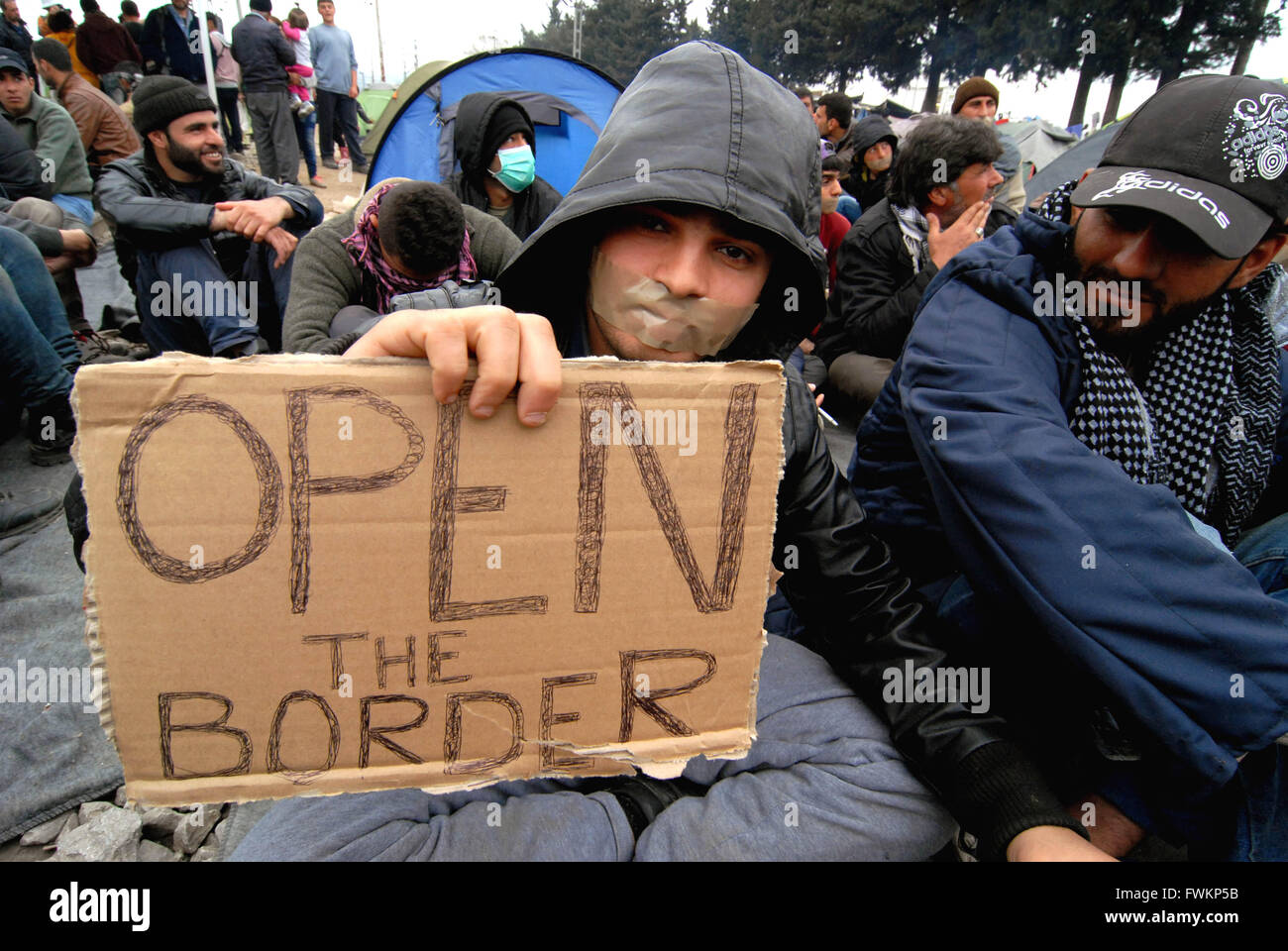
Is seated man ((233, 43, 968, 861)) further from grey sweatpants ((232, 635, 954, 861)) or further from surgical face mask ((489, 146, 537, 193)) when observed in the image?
surgical face mask ((489, 146, 537, 193))

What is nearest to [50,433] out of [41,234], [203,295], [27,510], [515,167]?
[27,510]

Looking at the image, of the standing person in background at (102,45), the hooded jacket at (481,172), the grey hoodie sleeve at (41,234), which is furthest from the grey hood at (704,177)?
the standing person in background at (102,45)

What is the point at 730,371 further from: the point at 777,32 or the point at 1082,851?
the point at 777,32

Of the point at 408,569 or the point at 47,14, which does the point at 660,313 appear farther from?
the point at 47,14

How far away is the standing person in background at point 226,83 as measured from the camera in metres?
9.23

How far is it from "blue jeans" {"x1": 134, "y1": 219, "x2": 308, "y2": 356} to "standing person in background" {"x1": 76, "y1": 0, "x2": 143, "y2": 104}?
701cm

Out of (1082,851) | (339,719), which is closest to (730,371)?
(339,719)

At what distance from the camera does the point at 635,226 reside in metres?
1.22

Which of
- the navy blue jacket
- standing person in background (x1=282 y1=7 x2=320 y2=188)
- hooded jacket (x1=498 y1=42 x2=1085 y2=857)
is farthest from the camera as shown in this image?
standing person in background (x1=282 y1=7 x2=320 y2=188)

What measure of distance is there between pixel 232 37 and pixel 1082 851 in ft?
32.8

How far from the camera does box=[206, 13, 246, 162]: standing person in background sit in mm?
9234

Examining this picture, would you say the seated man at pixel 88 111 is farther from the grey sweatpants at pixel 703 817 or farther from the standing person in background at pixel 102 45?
the grey sweatpants at pixel 703 817

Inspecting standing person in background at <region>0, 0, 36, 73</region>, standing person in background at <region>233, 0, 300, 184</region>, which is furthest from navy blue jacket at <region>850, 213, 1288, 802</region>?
standing person in background at <region>0, 0, 36, 73</region>

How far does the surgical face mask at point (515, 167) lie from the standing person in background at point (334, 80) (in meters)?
7.23
